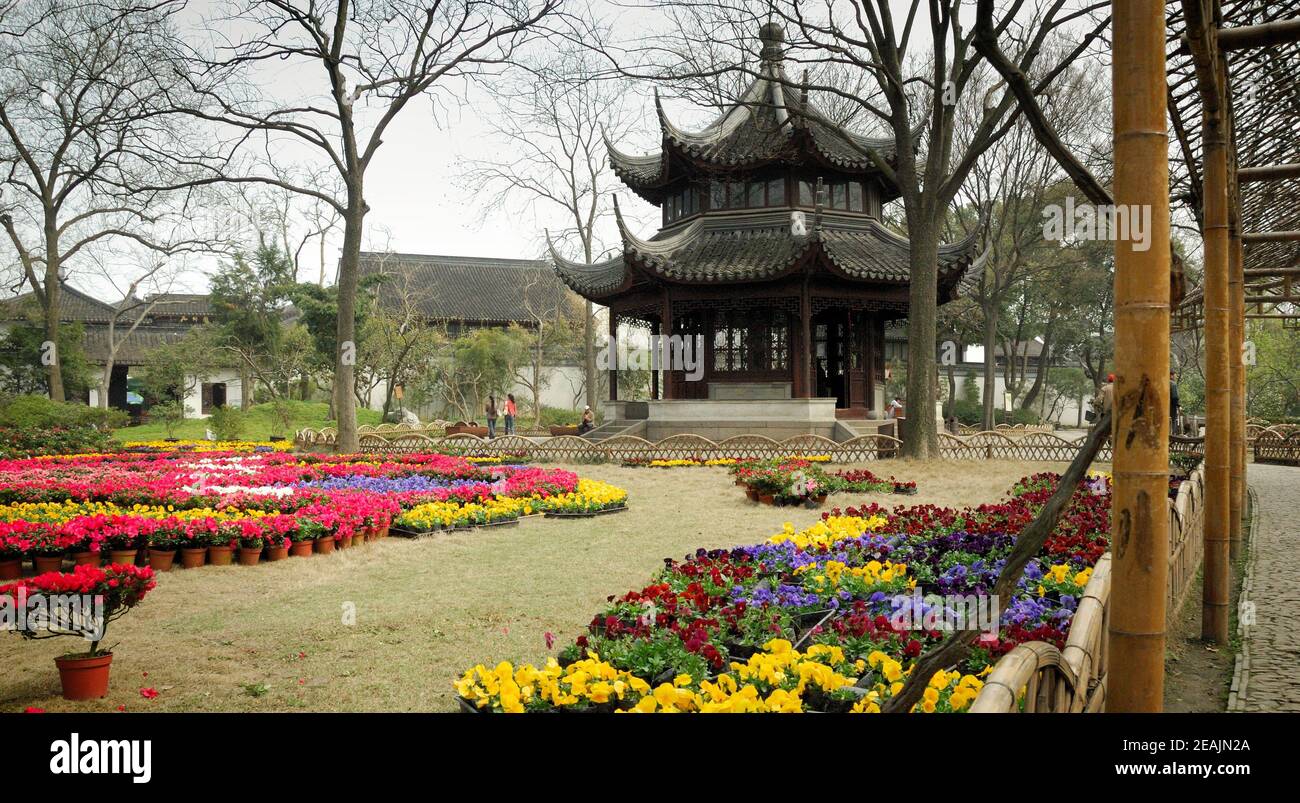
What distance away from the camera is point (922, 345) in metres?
16.9

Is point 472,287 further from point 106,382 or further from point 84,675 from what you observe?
point 84,675

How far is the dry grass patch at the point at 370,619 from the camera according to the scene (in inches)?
185

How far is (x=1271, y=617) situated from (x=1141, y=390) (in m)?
5.53

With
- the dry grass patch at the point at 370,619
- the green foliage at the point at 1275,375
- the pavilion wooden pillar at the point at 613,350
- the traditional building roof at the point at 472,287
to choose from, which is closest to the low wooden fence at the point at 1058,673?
the dry grass patch at the point at 370,619

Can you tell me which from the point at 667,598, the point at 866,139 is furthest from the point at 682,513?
the point at 866,139

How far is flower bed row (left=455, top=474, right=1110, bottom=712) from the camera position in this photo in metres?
3.67

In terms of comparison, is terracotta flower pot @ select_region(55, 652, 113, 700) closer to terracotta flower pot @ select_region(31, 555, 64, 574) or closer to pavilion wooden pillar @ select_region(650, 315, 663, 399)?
terracotta flower pot @ select_region(31, 555, 64, 574)

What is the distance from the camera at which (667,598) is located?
523 cm

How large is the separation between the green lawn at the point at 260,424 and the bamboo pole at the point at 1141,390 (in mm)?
30986

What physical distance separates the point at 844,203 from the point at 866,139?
2896 millimetres

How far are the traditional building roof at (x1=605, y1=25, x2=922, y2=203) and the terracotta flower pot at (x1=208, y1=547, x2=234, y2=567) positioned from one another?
52.6 ft

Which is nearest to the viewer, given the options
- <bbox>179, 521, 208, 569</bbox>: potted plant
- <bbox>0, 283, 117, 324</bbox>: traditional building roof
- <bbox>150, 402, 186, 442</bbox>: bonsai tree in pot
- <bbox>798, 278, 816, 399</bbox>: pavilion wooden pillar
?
<bbox>179, 521, 208, 569</bbox>: potted plant

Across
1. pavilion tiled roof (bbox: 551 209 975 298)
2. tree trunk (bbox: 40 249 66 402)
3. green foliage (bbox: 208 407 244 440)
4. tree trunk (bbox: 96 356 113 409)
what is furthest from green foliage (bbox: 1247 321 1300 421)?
tree trunk (bbox: 96 356 113 409)

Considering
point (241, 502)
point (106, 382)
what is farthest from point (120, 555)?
point (106, 382)
